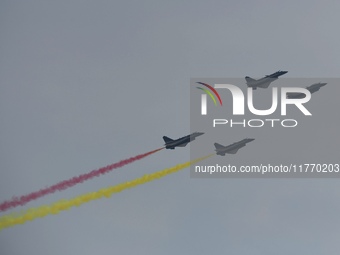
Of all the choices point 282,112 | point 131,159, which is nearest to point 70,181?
point 131,159

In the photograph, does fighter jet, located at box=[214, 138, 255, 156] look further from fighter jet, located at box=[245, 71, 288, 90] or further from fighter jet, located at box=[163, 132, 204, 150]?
fighter jet, located at box=[245, 71, 288, 90]

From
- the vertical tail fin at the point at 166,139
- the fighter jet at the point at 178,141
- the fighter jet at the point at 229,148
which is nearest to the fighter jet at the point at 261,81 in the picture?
the fighter jet at the point at 229,148

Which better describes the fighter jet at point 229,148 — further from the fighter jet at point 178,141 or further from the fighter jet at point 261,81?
the fighter jet at point 261,81

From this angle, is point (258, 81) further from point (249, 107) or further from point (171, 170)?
point (171, 170)

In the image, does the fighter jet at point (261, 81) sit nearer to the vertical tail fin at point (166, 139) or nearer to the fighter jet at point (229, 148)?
the fighter jet at point (229, 148)

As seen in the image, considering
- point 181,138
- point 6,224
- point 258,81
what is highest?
point 258,81

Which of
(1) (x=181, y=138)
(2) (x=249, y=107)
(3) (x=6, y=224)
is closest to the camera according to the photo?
(3) (x=6, y=224)

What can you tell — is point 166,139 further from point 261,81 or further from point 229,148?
point 261,81

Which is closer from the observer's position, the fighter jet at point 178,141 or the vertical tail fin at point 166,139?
the fighter jet at point 178,141

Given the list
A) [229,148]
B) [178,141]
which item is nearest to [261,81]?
[229,148]

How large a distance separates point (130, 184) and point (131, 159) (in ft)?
13.7

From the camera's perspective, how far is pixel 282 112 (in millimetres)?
114500

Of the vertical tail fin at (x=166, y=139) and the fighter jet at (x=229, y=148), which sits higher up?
the vertical tail fin at (x=166, y=139)

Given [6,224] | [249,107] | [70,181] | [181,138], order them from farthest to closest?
[181,138], [249,107], [70,181], [6,224]
